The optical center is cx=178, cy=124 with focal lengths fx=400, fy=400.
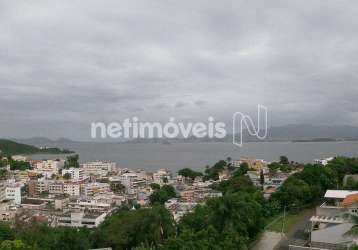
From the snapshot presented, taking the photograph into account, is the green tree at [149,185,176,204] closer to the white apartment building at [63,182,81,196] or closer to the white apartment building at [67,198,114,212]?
the white apartment building at [67,198,114,212]

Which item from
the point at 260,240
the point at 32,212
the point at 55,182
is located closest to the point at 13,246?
the point at 260,240

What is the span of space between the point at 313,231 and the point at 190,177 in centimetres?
2737

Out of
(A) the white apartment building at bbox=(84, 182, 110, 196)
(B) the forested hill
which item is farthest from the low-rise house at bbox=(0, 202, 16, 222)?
(B) the forested hill

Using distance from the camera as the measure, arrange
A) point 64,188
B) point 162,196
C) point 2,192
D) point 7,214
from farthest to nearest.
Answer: point 64,188 < point 2,192 < point 162,196 < point 7,214

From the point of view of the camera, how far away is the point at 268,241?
40.0 ft

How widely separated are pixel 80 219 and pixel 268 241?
11920mm

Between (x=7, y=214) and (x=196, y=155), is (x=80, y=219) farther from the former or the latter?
(x=196, y=155)

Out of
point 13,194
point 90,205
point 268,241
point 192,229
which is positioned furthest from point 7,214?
point 268,241

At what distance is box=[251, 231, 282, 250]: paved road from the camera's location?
11.7 meters

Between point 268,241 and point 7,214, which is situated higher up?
point 268,241

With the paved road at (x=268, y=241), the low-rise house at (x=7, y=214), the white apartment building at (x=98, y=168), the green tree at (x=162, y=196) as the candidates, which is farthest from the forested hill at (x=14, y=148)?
the paved road at (x=268, y=241)

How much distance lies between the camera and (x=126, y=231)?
13.2m

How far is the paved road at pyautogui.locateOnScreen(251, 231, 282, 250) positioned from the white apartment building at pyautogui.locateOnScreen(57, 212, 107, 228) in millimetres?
10784

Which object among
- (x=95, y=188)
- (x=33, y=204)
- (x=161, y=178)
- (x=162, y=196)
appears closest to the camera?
(x=162, y=196)
